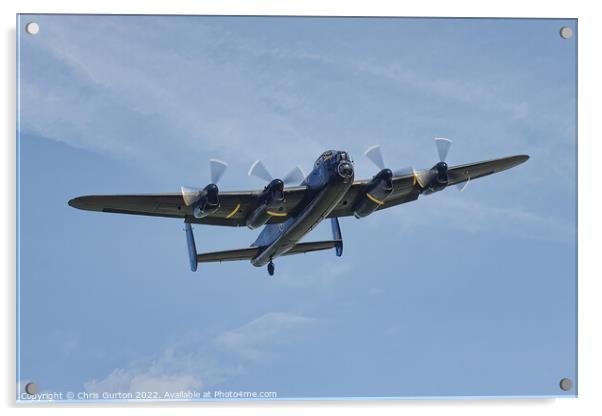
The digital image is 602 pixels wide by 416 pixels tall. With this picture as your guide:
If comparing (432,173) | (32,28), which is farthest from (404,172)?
(32,28)

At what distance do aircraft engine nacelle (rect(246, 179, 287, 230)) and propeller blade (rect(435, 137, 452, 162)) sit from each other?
13.6 ft

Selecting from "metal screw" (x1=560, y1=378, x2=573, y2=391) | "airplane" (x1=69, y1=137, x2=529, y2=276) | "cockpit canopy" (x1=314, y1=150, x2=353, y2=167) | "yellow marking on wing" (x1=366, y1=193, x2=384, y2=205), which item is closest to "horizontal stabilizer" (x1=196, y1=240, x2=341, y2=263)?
"airplane" (x1=69, y1=137, x2=529, y2=276)

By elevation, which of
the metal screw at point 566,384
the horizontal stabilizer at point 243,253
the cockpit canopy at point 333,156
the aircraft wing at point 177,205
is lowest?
the metal screw at point 566,384

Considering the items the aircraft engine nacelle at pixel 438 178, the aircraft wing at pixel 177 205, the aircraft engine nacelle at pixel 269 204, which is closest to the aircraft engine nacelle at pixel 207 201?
the aircraft wing at pixel 177 205

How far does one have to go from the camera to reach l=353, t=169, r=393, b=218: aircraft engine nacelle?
22.1 meters

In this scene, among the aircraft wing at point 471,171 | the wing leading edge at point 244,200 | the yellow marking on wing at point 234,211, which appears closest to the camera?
the wing leading edge at point 244,200

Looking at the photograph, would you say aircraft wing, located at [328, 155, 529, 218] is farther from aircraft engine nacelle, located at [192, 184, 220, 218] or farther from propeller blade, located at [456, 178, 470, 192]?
aircraft engine nacelle, located at [192, 184, 220, 218]

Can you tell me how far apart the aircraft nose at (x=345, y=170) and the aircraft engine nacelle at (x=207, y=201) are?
334 cm

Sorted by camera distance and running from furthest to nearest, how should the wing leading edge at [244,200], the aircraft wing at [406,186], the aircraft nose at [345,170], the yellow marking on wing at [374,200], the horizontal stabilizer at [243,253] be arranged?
1. the horizontal stabilizer at [243,253]
2. the yellow marking on wing at [374,200]
3. the aircraft wing at [406,186]
4. the aircraft nose at [345,170]
5. the wing leading edge at [244,200]

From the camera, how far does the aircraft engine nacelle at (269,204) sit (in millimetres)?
21281

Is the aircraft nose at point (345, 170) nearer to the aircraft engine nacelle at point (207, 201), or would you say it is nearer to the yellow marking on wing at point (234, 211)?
the yellow marking on wing at point (234, 211)

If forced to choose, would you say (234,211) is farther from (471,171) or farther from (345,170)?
(471,171)

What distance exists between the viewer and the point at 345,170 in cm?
2105
